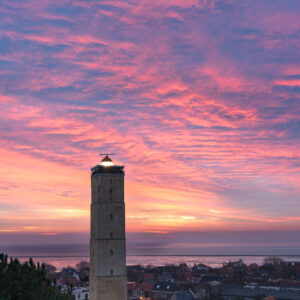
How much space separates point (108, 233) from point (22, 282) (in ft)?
64.2

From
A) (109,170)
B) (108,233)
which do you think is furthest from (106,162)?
(108,233)

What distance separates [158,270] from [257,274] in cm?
3059

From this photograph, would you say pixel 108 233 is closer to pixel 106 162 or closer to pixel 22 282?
pixel 106 162

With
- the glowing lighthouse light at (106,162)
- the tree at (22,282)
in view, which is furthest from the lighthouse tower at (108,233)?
the tree at (22,282)

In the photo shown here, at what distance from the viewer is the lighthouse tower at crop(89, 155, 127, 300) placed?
125ft

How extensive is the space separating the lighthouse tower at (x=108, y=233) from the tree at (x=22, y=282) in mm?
17632

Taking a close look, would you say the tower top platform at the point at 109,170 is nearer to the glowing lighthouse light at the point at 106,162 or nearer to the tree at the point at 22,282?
the glowing lighthouse light at the point at 106,162

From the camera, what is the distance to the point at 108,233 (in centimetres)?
3906

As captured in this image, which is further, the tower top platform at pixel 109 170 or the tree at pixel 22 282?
the tower top platform at pixel 109 170

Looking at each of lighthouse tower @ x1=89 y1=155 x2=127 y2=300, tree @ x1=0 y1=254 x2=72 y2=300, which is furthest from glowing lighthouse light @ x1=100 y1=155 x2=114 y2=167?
tree @ x1=0 y1=254 x2=72 y2=300

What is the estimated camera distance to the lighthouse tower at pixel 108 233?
38031mm

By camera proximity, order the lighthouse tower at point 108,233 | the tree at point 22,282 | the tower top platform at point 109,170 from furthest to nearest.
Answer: the tower top platform at point 109,170, the lighthouse tower at point 108,233, the tree at point 22,282

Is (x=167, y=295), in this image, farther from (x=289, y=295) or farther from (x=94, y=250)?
(x=94, y=250)

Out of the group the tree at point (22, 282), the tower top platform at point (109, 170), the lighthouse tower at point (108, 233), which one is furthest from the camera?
the tower top platform at point (109, 170)
